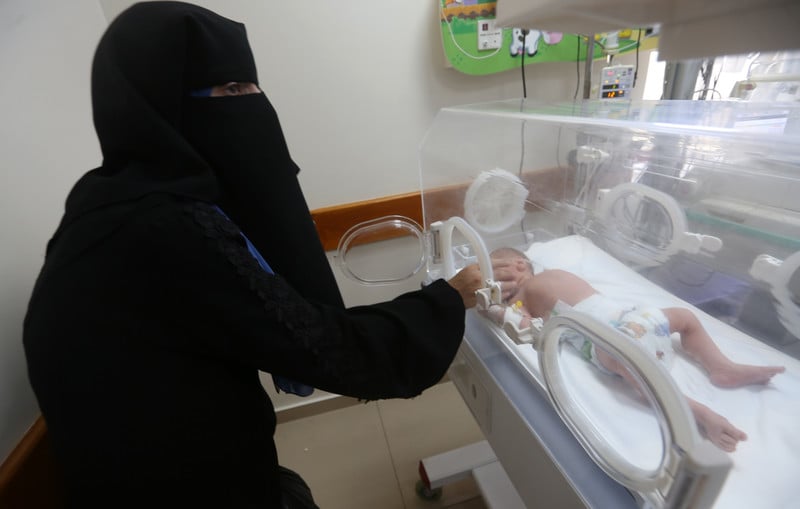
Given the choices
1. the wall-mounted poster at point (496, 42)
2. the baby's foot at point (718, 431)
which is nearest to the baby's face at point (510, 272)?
the baby's foot at point (718, 431)

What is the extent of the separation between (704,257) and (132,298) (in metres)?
1.18

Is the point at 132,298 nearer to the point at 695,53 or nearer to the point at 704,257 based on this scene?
the point at 695,53

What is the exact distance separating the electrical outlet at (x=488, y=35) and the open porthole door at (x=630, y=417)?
1.15 meters

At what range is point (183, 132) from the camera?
748 mm

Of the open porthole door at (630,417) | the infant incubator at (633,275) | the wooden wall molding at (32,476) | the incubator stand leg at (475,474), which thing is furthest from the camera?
the incubator stand leg at (475,474)

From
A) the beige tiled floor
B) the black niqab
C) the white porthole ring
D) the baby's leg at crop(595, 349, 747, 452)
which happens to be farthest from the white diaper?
the beige tiled floor

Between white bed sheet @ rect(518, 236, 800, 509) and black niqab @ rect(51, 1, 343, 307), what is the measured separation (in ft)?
2.11

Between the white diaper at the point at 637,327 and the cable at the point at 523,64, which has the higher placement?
the cable at the point at 523,64

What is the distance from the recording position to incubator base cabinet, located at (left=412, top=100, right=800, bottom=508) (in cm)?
63

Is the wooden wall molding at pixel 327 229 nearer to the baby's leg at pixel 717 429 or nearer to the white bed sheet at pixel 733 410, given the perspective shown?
the white bed sheet at pixel 733 410

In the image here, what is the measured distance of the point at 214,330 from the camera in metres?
0.67

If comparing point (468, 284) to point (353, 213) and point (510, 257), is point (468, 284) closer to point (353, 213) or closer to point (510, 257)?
point (510, 257)

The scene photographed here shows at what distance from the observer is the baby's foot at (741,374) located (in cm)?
82

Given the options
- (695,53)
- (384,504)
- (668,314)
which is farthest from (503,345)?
(384,504)
